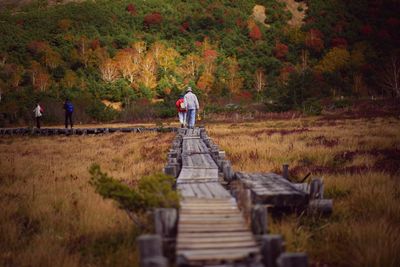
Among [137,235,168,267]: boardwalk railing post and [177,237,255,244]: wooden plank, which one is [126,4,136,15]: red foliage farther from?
[137,235,168,267]: boardwalk railing post

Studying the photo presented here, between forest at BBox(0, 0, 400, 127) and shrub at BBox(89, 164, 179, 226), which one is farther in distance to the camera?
forest at BBox(0, 0, 400, 127)

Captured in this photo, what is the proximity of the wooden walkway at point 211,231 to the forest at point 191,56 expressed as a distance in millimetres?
30004

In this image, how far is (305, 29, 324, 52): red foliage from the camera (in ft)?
237

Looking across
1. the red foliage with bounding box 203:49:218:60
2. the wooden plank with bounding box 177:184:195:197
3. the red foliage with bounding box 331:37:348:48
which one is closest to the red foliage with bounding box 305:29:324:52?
the red foliage with bounding box 331:37:348:48

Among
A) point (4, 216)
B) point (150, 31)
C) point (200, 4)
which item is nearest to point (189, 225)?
point (4, 216)

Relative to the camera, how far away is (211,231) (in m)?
3.39

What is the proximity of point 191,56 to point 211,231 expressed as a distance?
203 ft

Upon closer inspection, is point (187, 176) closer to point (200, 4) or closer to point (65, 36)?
point (65, 36)

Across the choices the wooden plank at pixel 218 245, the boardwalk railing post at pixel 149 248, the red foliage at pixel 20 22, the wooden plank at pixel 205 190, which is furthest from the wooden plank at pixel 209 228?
the red foliage at pixel 20 22

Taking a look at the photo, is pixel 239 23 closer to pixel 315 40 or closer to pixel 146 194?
pixel 315 40

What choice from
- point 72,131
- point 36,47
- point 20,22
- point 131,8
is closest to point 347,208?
point 72,131

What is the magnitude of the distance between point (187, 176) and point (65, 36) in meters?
64.5

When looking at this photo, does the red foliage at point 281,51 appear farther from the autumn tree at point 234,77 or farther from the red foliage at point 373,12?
the red foliage at point 373,12

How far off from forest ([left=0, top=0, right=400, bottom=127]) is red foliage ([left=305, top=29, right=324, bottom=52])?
355mm
